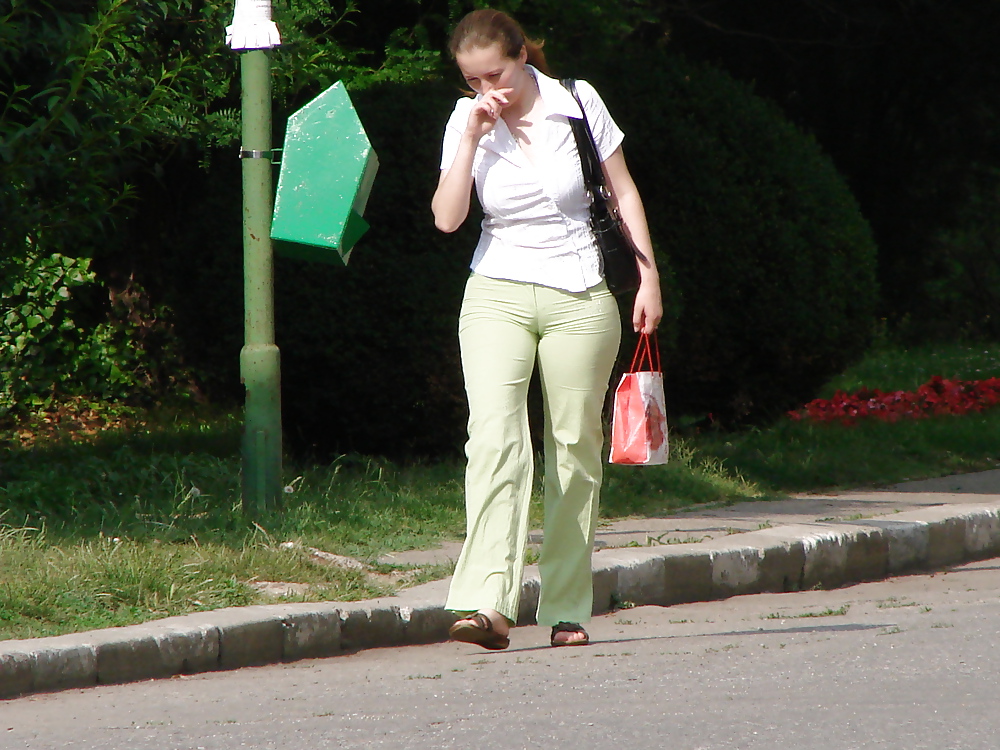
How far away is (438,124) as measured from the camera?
7777 mm

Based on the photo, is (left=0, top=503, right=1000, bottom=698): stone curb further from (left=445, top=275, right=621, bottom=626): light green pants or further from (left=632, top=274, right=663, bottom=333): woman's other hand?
(left=632, top=274, right=663, bottom=333): woman's other hand

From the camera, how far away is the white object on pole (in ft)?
18.4

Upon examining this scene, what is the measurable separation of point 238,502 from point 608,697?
2744mm

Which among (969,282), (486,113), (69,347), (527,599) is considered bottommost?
(527,599)

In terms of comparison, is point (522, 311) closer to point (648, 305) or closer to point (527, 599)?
point (648, 305)

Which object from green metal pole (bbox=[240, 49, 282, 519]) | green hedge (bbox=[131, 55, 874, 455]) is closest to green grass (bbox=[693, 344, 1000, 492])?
green hedge (bbox=[131, 55, 874, 455])

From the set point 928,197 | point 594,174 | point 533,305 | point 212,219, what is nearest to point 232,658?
point 533,305

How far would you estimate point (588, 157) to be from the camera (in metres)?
4.37

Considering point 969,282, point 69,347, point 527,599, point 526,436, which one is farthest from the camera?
point 969,282

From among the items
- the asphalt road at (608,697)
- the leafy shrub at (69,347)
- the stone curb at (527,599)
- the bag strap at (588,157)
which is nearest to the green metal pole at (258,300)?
the stone curb at (527,599)

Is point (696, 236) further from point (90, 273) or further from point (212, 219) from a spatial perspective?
point (90, 273)

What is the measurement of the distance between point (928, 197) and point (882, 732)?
13694mm

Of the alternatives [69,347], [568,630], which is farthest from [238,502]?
[69,347]

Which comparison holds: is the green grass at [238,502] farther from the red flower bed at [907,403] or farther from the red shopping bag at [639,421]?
the red shopping bag at [639,421]
